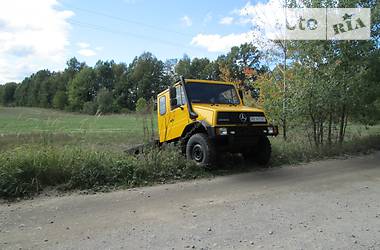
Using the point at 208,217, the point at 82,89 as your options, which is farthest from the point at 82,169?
the point at 82,89

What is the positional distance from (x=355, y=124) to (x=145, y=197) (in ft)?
35.6

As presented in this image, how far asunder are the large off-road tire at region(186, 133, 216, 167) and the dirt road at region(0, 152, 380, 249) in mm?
637

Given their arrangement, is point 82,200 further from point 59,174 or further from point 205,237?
point 205,237

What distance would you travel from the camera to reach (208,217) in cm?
554

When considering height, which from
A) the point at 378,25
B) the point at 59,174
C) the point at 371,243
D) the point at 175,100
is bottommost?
the point at 371,243

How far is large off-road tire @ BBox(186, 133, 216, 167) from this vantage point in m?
8.45

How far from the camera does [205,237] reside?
471 cm

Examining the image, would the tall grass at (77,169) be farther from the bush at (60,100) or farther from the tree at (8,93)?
the tree at (8,93)

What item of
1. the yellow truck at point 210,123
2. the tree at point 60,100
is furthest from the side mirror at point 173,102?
the tree at point 60,100

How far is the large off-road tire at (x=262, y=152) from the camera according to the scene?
967 centimetres

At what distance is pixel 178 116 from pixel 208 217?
14.6ft

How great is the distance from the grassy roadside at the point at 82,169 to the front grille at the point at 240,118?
1232 mm

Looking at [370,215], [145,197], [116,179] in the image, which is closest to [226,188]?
[145,197]

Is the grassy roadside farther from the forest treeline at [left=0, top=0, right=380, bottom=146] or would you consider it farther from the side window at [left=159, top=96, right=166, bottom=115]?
the forest treeline at [left=0, top=0, right=380, bottom=146]
